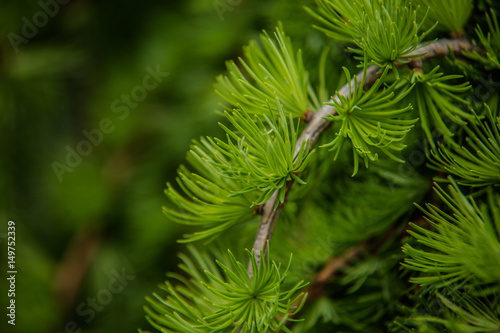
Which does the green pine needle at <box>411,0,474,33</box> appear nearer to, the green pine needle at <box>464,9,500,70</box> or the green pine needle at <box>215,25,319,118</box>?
the green pine needle at <box>464,9,500,70</box>

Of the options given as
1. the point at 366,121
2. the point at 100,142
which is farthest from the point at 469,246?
the point at 100,142

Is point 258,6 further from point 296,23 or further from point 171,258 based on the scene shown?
point 171,258

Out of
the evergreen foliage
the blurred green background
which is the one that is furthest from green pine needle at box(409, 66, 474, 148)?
the blurred green background

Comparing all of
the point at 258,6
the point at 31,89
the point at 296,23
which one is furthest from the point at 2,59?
the point at 296,23

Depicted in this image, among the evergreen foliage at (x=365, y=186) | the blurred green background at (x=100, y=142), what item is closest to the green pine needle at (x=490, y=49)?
the evergreen foliage at (x=365, y=186)

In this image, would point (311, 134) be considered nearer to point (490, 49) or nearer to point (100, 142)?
point (490, 49)

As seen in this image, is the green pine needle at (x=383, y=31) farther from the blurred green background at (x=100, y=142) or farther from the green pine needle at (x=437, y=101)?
the blurred green background at (x=100, y=142)
